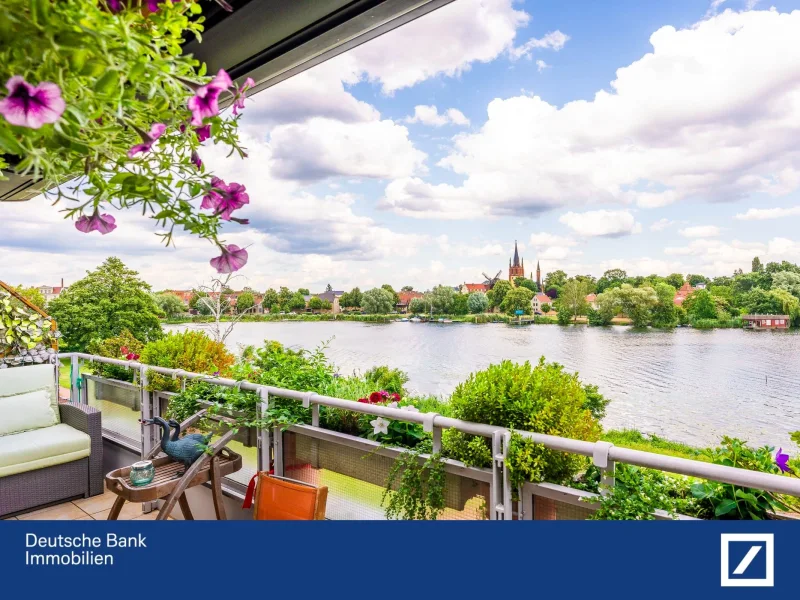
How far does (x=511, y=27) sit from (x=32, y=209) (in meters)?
3.53

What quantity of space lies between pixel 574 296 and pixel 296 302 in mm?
5625

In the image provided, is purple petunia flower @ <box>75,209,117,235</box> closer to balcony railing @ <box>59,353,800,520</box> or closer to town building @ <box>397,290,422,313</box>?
balcony railing @ <box>59,353,800,520</box>

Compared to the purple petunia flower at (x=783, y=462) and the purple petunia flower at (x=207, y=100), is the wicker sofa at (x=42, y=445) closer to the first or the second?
the purple petunia flower at (x=207, y=100)

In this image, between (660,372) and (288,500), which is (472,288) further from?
(660,372)

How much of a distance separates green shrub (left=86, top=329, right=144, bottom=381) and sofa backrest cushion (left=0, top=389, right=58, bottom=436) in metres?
0.46

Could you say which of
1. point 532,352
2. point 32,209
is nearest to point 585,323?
point 532,352

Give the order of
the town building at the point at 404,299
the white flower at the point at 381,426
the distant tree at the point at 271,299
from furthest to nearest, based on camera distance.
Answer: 1. the town building at the point at 404,299
2. the distant tree at the point at 271,299
3. the white flower at the point at 381,426

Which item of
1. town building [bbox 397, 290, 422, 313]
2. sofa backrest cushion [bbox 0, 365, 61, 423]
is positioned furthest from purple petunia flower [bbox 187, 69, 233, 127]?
town building [bbox 397, 290, 422, 313]

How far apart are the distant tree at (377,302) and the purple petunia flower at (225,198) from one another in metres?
5.44

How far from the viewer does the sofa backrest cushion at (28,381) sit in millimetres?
3639

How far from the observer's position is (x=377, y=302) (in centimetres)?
635

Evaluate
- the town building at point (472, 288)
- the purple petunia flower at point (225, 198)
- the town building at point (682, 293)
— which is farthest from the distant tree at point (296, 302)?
the town building at point (682, 293)

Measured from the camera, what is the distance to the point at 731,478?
1249mm

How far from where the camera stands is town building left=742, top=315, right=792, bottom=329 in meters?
6.00
